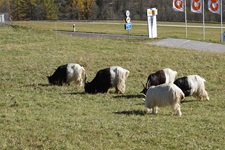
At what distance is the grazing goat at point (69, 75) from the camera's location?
18.3 meters

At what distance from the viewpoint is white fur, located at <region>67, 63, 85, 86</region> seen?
1823 centimetres

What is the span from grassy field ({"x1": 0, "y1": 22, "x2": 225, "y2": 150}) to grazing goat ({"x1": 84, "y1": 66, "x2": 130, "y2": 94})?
0.31 metres

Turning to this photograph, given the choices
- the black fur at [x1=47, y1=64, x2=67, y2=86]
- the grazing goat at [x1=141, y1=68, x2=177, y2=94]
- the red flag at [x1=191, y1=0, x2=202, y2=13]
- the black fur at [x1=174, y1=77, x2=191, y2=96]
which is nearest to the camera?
the black fur at [x1=174, y1=77, x2=191, y2=96]

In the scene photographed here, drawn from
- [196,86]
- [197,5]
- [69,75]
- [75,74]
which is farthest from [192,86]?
[197,5]

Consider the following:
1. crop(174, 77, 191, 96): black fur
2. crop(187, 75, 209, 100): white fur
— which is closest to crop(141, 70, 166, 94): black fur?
crop(174, 77, 191, 96): black fur

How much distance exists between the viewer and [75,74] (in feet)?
59.8

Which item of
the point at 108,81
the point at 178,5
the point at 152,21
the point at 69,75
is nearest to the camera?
the point at 108,81

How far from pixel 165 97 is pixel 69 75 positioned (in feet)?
20.7

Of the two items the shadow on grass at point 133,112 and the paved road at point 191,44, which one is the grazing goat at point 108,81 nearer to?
the shadow on grass at point 133,112

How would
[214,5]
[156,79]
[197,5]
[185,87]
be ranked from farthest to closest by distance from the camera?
[197,5] → [214,5] → [156,79] → [185,87]

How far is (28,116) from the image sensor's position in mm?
12664

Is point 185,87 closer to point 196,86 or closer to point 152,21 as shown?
point 196,86

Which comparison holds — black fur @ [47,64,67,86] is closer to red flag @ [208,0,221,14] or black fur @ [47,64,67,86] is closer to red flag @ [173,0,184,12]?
red flag @ [173,0,184,12]

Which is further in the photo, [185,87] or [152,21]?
[152,21]
